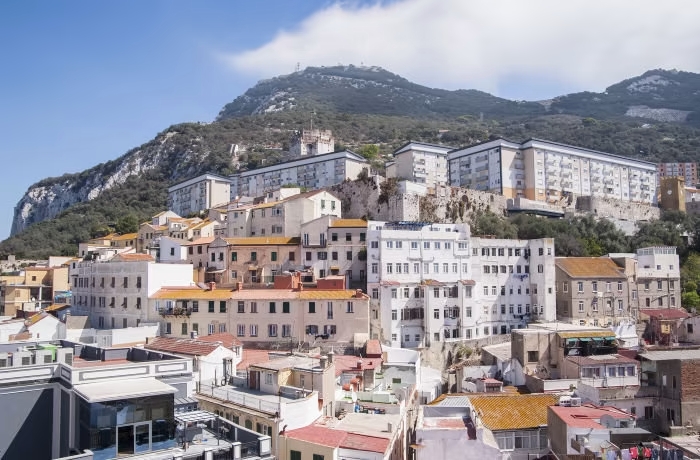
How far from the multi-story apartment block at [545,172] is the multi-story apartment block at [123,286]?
51.6 metres

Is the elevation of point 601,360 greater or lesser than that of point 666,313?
lesser

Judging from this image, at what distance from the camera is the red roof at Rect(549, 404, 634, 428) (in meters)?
23.9

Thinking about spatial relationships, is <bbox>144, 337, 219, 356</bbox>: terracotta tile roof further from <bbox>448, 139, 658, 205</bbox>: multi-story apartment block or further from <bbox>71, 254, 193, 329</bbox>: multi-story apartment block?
<bbox>448, 139, 658, 205</bbox>: multi-story apartment block

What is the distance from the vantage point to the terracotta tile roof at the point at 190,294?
4225 cm

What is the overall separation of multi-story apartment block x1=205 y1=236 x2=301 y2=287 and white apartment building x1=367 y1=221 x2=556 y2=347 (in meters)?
7.83

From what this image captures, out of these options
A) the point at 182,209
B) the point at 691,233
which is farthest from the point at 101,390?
the point at 182,209

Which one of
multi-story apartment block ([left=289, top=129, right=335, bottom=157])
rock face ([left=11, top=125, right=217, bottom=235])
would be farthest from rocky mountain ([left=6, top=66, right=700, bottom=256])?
multi-story apartment block ([left=289, top=129, right=335, bottom=157])

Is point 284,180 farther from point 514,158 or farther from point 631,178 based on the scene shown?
point 631,178

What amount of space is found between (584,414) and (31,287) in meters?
59.5

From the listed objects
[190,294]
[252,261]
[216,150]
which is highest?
[216,150]

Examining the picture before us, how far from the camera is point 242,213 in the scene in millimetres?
59688

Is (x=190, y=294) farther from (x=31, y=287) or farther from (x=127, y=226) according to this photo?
(x=127, y=226)

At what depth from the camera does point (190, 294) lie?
141 feet

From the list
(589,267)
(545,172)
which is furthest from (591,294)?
(545,172)
